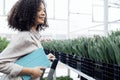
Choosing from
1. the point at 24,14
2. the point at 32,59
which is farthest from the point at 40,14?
the point at 32,59

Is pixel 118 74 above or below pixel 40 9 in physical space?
below

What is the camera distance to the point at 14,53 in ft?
3.51

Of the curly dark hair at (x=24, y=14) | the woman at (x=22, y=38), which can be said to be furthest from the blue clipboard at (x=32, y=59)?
the curly dark hair at (x=24, y=14)

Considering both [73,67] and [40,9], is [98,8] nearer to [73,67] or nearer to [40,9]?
[73,67]

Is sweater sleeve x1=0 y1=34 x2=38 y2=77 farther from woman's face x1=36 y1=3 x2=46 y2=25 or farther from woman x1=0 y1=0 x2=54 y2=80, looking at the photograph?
woman's face x1=36 y1=3 x2=46 y2=25

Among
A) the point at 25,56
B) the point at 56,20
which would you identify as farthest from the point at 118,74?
the point at 56,20

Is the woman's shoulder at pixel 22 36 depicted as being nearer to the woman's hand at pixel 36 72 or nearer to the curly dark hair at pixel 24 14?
the curly dark hair at pixel 24 14

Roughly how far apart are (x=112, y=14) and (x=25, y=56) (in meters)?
7.02

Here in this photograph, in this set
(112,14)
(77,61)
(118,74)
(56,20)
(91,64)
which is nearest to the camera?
(118,74)

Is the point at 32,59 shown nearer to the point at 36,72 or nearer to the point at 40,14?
the point at 36,72

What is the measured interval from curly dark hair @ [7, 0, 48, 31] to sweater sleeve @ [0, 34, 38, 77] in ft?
0.24

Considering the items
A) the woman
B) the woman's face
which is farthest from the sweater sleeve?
the woman's face

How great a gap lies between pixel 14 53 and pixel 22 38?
0.07 metres

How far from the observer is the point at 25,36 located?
1.09 meters
